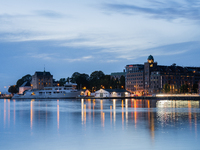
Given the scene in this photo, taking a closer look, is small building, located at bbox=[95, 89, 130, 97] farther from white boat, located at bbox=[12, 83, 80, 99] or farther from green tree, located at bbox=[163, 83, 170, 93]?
green tree, located at bbox=[163, 83, 170, 93]

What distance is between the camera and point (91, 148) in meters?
24.6

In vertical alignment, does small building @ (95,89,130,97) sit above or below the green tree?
below

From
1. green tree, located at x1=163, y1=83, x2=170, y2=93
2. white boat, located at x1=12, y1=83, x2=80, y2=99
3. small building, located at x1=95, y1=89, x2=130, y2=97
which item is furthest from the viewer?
green tree, located at x1=163, y1=83, x2=170, y2=93

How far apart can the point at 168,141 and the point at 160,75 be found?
556 feet

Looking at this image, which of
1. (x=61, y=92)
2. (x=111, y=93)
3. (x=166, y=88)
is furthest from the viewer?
(x=166, y=88)

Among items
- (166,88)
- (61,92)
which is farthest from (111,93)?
(166,88)

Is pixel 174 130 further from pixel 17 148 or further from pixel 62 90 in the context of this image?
pixel 62 90

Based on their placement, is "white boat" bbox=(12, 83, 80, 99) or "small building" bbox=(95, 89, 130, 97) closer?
"small building" bbox=(95, 89, 130, 97)

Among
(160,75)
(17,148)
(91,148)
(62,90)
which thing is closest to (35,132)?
(17,148)

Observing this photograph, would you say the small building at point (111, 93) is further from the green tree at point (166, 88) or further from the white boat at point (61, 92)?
the green tree at point (166, 88)

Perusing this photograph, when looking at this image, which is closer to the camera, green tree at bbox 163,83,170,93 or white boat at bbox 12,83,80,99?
white boat at bbox 12,83,80,99

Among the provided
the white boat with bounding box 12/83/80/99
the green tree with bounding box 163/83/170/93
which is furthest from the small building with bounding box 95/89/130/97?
the green tree with bounding box 163/83/170/93

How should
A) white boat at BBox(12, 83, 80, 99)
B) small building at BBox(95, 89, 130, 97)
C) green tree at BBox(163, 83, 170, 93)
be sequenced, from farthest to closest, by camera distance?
green tree at BBox(163, 83, 170, 93) < white boat at BBox(12, 83, 80, 99) < small building at BBox(95, 89, 130, 97)

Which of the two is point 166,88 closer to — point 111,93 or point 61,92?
point 111,93
